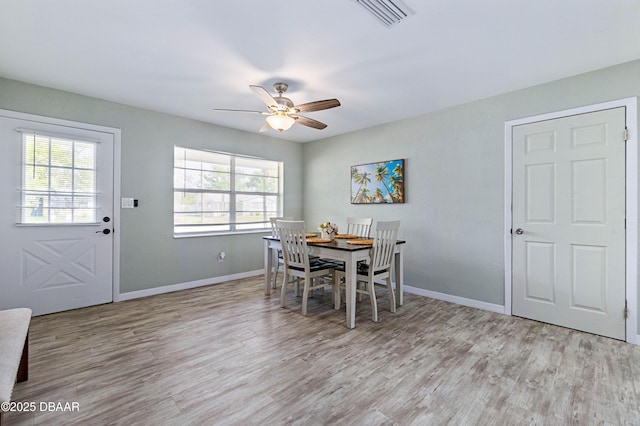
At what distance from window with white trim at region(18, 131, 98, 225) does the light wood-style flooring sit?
1106mm

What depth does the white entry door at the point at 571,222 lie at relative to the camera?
2.67 meters

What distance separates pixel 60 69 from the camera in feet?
9.14

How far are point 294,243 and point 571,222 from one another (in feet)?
9.10

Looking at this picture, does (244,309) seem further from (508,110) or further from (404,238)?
(508,110)

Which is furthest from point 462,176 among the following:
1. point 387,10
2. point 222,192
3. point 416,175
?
point 222,192

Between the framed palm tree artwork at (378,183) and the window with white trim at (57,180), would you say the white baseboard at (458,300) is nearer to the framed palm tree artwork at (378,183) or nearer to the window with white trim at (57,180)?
the framed palm tree artwork at (378,183)

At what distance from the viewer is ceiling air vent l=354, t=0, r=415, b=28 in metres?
1.84

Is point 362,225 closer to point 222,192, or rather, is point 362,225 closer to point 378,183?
point 378,183

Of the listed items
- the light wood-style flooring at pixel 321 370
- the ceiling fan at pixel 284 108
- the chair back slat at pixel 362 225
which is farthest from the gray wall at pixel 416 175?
the ceiling fan at pixel 284 108

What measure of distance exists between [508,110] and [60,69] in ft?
15.0

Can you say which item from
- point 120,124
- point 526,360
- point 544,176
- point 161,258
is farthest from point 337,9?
point 161,258

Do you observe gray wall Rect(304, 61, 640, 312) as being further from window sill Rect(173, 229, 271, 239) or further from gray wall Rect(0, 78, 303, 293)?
gray wall Rect(0, 78, 303, 293)

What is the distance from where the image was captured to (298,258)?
10.9ft

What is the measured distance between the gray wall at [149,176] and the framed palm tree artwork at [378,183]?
204 cm
